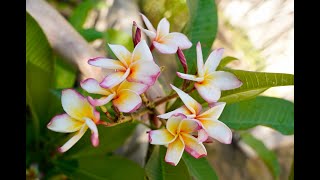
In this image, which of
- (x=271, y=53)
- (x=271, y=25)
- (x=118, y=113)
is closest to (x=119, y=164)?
(x=118, y=113)

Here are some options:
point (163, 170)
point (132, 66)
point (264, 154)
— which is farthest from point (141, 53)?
point (264, 154)

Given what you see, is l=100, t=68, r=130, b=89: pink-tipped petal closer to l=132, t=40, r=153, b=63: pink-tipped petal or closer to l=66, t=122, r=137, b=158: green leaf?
l=132, t=40, r=153, b=63: pink-tipped petal

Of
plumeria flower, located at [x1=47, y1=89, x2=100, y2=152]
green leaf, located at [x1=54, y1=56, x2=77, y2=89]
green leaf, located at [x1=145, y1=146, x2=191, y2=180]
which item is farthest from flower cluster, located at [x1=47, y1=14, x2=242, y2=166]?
green leaf, located at [x1=54, y1=56, x2=77, y2=89]

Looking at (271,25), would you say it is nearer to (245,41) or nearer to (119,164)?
(245,41)

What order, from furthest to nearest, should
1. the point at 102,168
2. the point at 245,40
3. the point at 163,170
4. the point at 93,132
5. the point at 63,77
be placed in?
the point at 245,40 → the point at 63,77 → the point at 102,168 → the point at 163,170 → the point at 93,132

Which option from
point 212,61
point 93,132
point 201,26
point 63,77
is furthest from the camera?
point 63,77

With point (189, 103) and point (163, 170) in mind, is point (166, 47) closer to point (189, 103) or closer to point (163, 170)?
point (189, 103)
